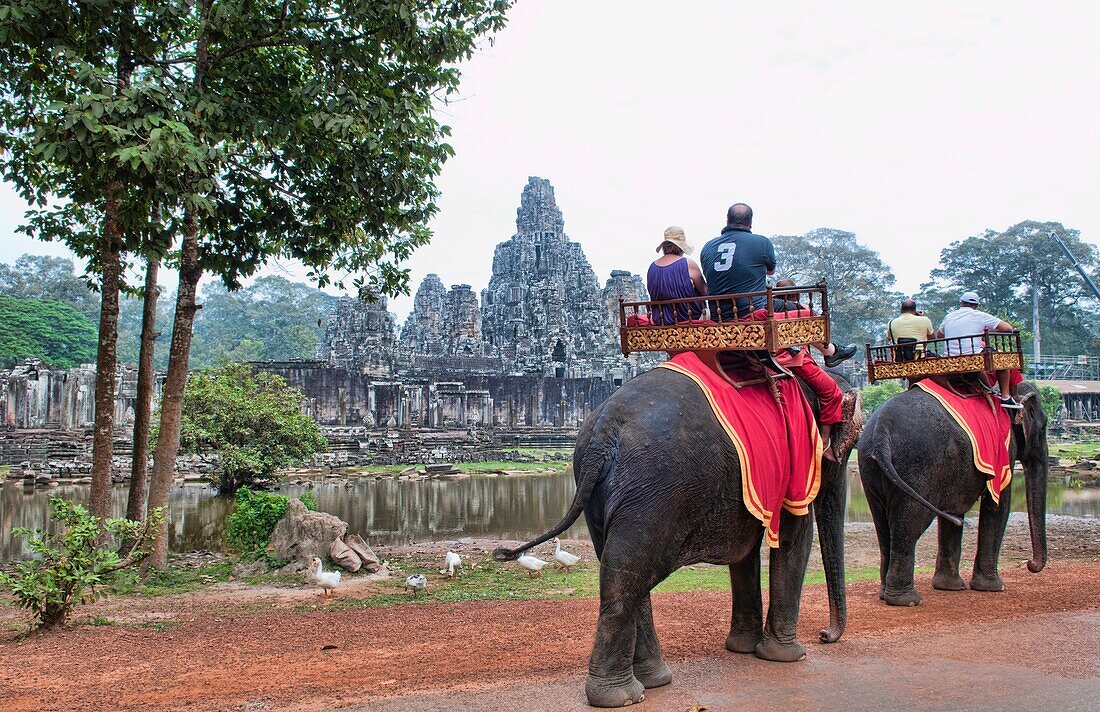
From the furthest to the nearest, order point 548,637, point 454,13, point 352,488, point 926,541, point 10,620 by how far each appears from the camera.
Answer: point 352,488 < point 926,541 < point 454,13 < point 10,620 < point 548,637

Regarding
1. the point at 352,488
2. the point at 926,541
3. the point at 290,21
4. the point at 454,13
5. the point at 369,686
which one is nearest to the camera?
the point at 369,686

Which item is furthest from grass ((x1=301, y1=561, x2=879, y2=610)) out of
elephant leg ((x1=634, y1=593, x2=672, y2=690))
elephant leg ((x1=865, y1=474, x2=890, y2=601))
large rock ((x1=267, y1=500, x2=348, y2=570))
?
elephant leg ((x1=634, y1=593, x2=672, y2=690))

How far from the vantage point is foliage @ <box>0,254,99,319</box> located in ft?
184

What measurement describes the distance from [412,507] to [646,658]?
14.3 metres

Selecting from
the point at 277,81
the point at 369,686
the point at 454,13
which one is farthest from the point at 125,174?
the point at 369,686

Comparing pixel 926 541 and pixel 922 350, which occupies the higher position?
pixel 922 350

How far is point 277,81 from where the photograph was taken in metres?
8.31

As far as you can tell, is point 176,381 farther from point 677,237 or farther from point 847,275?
point 847,275

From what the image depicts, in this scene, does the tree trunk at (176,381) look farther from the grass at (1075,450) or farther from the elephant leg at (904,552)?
the grass at (1075,450)

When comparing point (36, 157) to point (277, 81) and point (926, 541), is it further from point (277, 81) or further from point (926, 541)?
point (926, 541)

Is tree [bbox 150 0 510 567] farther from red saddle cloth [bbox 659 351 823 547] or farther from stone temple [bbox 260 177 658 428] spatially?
stone temple [bbox 260 177 658 428]

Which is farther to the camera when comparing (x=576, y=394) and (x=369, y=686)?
(x=576, y=394)

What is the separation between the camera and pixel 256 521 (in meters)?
10.4

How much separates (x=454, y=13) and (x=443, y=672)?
6.42 m
